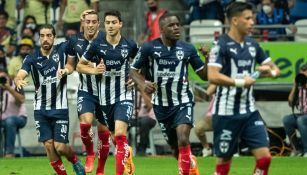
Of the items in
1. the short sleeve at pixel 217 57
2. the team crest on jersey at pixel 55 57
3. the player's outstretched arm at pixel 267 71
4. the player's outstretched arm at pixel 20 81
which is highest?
the short sleeve at pixel 217 57

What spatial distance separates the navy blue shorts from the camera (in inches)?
641

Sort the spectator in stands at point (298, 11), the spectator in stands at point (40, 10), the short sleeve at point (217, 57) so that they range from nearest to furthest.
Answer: the short sleeve at point (217, 57), the spectator in stands at point (298, 11), the spectator in stands at point (40, 10)

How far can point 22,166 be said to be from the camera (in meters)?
21.5

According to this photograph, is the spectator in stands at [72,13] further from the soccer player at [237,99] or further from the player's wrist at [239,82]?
the player's wrist at [239,82]

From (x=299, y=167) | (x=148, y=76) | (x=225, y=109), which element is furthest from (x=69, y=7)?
(x=225, y=109)

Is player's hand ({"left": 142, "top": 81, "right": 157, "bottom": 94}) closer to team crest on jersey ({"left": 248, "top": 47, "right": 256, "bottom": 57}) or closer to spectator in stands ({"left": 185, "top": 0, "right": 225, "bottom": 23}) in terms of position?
team crest on jersey ({"left": 248, "top": 47, "right": 256, "bottom": 57})

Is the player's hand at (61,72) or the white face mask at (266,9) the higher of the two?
the white face mask at (266,9)

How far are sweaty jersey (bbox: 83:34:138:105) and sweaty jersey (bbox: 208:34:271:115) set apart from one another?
3870 mm

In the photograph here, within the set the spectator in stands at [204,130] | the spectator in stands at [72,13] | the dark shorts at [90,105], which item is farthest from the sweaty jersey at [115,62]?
the spectator in stands at [72,13]

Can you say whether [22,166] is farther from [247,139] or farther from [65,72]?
[247,139]

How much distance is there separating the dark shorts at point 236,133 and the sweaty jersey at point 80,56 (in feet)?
14.5

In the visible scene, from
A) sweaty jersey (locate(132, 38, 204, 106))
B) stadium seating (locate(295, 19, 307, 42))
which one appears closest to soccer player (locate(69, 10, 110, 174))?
sweaty jersey (locate(132, 38, 204, 106))

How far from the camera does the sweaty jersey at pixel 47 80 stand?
16.5 m

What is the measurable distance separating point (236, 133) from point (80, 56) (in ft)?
18.5
